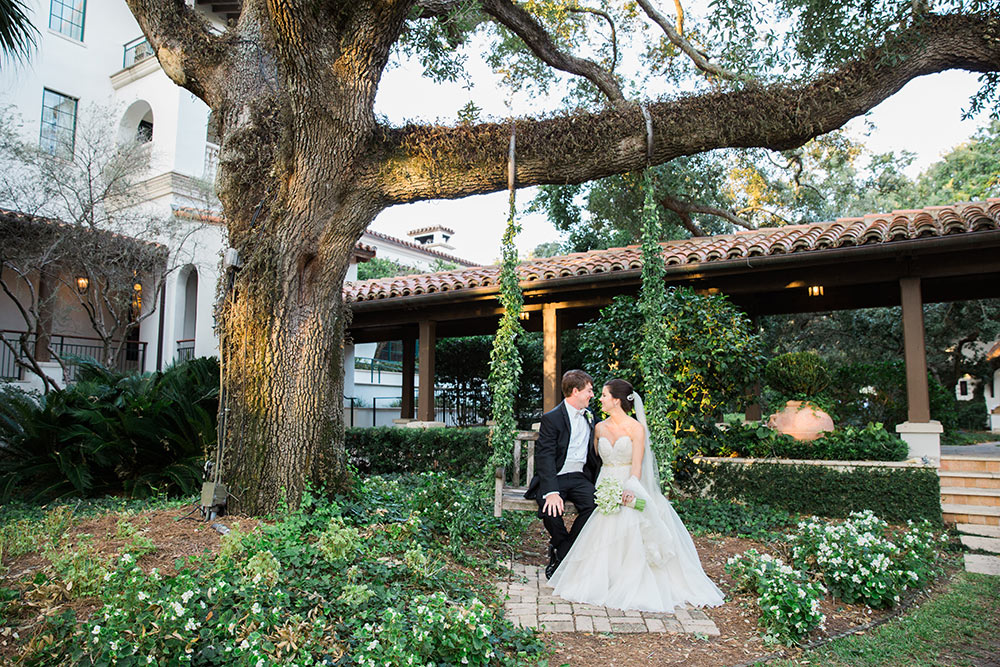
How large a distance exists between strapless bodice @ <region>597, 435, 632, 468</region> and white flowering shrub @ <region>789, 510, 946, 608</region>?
1661mm

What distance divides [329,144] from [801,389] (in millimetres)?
7284

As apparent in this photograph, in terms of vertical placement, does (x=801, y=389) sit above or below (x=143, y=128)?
below

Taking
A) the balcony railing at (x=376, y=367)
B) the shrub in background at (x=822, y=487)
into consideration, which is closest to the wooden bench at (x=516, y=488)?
the shrub in background at (x=822, y=487)

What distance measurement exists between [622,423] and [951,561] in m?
3.95

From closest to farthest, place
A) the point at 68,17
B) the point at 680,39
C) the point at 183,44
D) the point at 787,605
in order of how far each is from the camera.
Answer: the point at 787,605 → the point at 183,44 → the point at 680,39 → the point at 68,17

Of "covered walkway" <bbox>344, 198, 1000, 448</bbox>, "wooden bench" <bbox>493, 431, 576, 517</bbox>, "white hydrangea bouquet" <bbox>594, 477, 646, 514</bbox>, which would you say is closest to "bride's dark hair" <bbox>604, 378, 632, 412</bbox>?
"white hydrangea bouquet" <bbox>594, 477, 646, 514</bbox>

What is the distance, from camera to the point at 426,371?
12.4 metres

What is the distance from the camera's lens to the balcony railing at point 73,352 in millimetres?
13445

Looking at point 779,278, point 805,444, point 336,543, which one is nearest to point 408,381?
point 779,278

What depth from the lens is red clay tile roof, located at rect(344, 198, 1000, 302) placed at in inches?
321

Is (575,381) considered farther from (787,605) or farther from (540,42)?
(540,42)

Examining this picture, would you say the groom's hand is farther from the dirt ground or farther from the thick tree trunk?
the thick tree trunk

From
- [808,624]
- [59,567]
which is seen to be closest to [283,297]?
[59,567]

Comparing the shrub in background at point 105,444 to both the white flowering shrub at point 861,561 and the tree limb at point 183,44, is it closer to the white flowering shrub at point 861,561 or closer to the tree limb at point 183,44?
the tree limb at point 183,44
